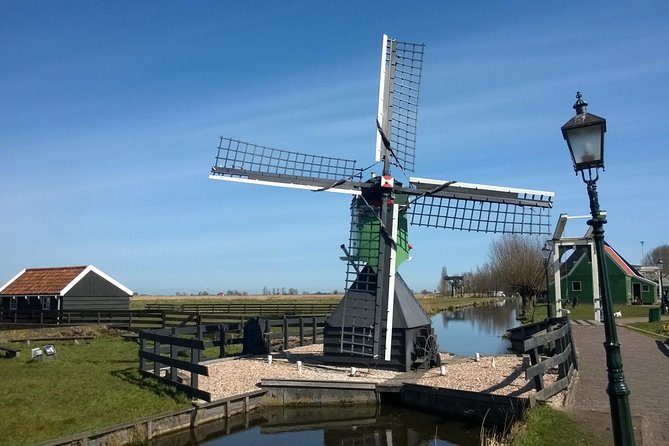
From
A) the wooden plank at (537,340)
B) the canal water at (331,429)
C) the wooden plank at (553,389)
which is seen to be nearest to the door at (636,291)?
the canal water at (331,429)

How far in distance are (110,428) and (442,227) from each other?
10.6 meters

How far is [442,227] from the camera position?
16469 mm

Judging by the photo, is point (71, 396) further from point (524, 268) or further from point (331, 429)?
point (524, 268)

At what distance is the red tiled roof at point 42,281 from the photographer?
2995 cm

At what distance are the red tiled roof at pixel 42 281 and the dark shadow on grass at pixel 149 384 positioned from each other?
1790 centimetres

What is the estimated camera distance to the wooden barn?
97.3 feet

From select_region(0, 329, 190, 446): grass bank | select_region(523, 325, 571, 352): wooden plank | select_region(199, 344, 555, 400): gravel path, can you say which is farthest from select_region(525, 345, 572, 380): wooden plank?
select_region(0, 329, 190, 446): grass bank

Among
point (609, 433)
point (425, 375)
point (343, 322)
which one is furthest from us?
point (343, 322)

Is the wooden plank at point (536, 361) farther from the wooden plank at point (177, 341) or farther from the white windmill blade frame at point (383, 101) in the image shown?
the white windmill blade frame at point (383, 101)

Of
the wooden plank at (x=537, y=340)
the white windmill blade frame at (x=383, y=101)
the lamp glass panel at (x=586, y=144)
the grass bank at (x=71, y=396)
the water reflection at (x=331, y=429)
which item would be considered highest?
the white windmill blade frame at (x=383, y=101)

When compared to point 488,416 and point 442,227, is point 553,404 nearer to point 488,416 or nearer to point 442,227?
point 488,416

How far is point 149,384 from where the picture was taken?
41.7 ft

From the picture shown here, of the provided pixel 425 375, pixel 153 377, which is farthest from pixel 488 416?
pixel 153 377

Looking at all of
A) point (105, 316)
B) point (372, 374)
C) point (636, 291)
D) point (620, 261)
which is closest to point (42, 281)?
point (105, 316)
